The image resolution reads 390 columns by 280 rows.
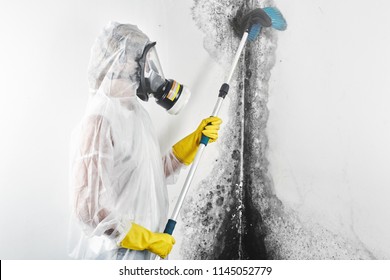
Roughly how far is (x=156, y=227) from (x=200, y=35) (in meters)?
0.90

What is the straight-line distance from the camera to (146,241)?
1.27 m

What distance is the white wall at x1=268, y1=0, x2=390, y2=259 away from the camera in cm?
131

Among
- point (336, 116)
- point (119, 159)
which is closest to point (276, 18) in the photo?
point (336, 116)

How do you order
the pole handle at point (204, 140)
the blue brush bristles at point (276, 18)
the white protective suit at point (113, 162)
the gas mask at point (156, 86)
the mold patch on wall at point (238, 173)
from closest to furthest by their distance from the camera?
the white protective suit at point (113, 162) < the gas mask at point (156, 86) < the pole handle at point (204, 140) < the blue brush bristles at point (276, 18) < the mold patch on wall at point (238, 173)

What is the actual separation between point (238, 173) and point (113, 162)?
2.67 feet

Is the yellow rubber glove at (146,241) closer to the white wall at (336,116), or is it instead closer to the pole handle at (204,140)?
the pole handle at (204,140)

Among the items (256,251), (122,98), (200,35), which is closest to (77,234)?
(122,98)

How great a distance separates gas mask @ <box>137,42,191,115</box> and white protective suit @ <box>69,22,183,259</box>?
3 cm

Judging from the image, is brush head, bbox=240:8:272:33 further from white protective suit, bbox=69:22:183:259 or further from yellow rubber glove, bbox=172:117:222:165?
white protective suit, bbox=69:22:183:259

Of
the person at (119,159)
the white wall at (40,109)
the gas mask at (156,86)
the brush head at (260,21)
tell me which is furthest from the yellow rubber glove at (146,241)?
the brush head at (260,21)

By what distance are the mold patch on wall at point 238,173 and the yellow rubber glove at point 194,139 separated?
0.26m

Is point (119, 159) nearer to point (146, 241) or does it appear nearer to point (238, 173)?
point (146, 241)

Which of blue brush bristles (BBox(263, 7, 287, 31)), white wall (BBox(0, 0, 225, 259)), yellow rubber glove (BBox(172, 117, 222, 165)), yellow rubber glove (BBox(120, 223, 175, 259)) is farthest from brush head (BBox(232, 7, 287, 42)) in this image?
yellow rubber glove (BBox(120, 223, 175, 259))

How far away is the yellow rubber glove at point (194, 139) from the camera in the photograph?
1.59 m
